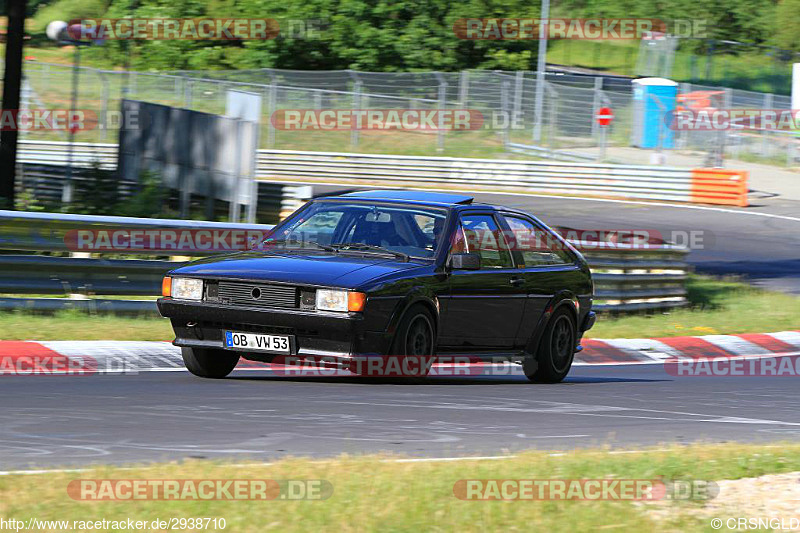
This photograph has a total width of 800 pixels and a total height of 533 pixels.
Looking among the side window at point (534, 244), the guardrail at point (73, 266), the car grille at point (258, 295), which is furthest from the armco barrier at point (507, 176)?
the car grille at point (258, 295)

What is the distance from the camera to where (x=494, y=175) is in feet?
120

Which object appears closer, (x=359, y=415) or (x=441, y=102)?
(x=359, y=415)

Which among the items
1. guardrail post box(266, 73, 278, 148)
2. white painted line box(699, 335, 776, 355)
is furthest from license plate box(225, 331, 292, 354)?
guardrail post box(266, 73, 278, 148)

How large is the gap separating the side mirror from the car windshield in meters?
0.17

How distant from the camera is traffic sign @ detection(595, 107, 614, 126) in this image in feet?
118

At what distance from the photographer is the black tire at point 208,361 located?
9.48 m

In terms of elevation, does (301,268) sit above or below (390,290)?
above

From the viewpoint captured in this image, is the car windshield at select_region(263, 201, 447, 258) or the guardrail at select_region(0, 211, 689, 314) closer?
the car windshield at select_region(263, 201, 447, 258)

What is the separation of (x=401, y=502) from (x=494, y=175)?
104 ft

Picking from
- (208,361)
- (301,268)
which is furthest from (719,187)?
(301,268)

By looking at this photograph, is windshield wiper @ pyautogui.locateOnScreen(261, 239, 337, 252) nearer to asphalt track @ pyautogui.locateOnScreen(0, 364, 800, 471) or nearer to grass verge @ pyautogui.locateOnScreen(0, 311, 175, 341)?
asphalt track @ pyautogui.locateOnScreen(0, 364, 800, 471)

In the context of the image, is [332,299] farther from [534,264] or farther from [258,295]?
[534,264]

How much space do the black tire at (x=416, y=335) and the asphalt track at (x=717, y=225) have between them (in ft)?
42.5

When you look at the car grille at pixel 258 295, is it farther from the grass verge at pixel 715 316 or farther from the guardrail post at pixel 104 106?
the guardrail post at pixel 104 106
